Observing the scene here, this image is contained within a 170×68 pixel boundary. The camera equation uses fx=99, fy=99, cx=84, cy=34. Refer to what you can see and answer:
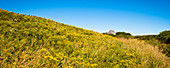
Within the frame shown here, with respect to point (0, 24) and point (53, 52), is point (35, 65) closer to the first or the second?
point (53, 52)

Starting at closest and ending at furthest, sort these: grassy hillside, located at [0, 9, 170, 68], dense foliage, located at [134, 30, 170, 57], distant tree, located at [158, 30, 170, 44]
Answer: grassy hillside, located at [0, 9, 170, 68] < dense foliage, located at [134, 30, 170, 57] < distant tree, located at [158, 30, 170, 44]

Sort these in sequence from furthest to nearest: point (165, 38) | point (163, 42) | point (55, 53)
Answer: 1. point (165, 38)
2. point (163, 42)
3. point (55, 53)

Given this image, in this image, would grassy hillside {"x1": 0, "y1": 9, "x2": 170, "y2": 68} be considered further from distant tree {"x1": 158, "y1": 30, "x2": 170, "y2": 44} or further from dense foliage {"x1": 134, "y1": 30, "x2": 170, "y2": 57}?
distant tree {"x1": 158, "y1": 30, "x2": 170, "y2": 44}

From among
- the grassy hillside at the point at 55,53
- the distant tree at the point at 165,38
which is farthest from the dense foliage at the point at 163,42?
the grassy hillside at the point at 55,53

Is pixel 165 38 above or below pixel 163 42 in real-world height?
above

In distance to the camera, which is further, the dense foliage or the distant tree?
the distant tree

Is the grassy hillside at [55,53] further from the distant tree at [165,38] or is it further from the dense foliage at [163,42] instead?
the distant tree at [165,38]

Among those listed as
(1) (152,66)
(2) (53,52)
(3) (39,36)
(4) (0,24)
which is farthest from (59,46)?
(1) (152,66)

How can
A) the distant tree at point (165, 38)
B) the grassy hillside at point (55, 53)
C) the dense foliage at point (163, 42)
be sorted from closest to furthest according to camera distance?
the grassy hillside at point (55, 53)
the dense foliage at point (163, 42)
the distant tree at point (165, 38)

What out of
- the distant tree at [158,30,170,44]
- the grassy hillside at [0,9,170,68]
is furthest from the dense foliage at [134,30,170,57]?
the grassy hillside at [0,9,170,68]

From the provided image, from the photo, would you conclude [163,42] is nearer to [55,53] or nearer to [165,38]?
[165,38]

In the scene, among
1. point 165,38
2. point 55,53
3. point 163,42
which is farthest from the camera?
point 165,38

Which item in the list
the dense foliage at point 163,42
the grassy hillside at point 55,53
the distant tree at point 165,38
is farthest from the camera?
the distant tree at point 165,38

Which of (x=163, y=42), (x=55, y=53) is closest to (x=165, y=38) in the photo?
(x=163, y=42)
